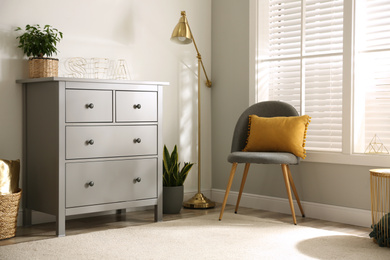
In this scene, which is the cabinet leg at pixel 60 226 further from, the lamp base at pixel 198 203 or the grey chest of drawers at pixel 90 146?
the lamp base at pixel 198 203

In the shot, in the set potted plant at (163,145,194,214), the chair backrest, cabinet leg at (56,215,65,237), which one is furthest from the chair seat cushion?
cabinet leg at (56,215,65,237)

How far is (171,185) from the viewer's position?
3.83 metres

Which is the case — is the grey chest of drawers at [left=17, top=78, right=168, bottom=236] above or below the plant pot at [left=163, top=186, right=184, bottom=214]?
above

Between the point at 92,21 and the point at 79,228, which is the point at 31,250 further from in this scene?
the point at 92,21

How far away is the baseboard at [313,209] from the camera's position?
3.42 metres

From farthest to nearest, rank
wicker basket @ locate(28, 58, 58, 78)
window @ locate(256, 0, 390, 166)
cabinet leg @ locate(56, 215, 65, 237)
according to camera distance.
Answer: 1. window @ locate(256, 0, 390, 166)
2. wicker basket @ locate(28, 58, 58, 78)
3. cabinet leg @ locate(56, 215, 65, 237)

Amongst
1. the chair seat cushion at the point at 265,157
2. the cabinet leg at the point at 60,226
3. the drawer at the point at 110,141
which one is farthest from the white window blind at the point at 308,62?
the cabinet leg at the point at 60,226

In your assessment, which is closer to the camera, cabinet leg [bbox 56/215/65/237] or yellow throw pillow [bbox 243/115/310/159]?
cabinet leg [bbox 56/215/65/237]

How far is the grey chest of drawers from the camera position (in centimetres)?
301

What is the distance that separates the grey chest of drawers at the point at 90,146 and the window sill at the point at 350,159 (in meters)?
1.14

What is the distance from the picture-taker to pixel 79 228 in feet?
10.7

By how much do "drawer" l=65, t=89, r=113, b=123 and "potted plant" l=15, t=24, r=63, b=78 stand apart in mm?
296

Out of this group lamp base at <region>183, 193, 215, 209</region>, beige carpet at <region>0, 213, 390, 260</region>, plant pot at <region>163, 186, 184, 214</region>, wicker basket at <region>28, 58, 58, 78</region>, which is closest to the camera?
beige carpet at <region>0, 213, 390, 260</region>

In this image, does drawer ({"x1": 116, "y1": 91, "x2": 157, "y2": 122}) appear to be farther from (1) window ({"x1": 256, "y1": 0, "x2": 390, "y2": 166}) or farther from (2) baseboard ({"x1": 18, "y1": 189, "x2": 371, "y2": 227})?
(1) window ({"x1": 256, "y1": 0, "x2": 390, "y2": 166})
